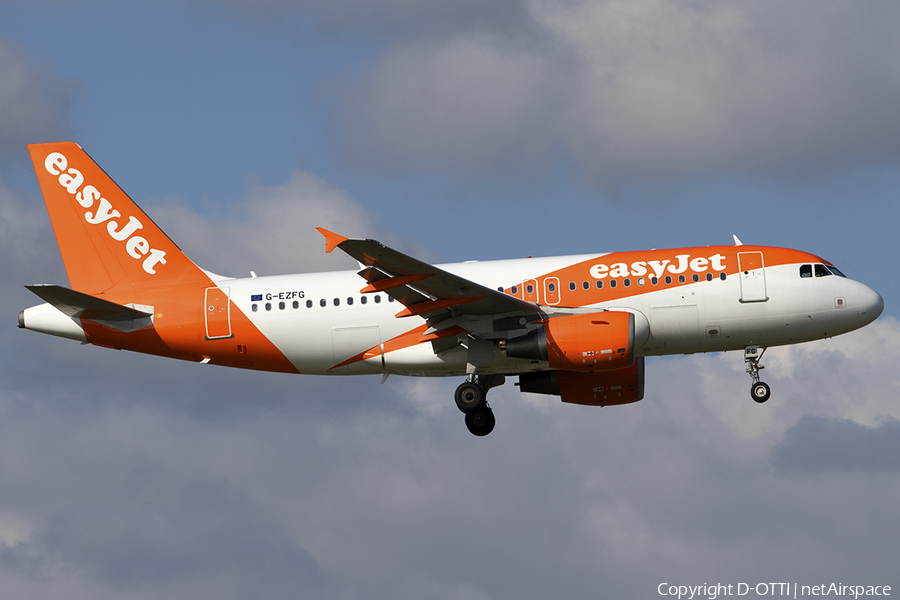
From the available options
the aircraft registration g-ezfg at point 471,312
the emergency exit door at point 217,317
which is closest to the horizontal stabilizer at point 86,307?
the aircraft registration g-ezfg at point 471,312

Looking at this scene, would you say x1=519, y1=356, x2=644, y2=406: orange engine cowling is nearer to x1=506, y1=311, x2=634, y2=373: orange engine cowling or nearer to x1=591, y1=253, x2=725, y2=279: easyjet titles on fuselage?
x1=506, y1=311, x2=634, y2=373: orange engine cowling

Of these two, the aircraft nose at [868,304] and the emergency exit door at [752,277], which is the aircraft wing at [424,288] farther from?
the aircraft nose at [868,304]

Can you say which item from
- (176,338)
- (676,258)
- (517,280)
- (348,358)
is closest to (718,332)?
(676,258)

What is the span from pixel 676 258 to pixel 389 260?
33.5ft

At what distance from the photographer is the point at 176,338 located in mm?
38281

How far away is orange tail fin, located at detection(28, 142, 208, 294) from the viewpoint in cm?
4009

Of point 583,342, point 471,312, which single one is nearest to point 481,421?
point 471,312

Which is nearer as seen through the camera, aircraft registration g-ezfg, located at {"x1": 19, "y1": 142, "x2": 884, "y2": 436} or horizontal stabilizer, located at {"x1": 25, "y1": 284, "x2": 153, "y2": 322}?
aircraft registration g-ezfg, located at {"x1": 19, "y1": 142, "x2": 884, "y2": 436}

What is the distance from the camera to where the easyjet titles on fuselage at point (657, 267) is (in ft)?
120

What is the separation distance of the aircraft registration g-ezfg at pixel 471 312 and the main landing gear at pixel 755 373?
0.05m

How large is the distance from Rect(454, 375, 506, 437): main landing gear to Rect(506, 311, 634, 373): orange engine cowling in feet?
8.73

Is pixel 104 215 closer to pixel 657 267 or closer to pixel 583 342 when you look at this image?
pixel 583 342

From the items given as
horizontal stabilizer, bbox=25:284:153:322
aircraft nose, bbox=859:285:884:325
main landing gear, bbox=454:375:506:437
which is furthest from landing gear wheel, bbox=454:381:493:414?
aircraft nose, bbox=859:285:884:325

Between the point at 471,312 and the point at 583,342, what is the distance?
3.92m
